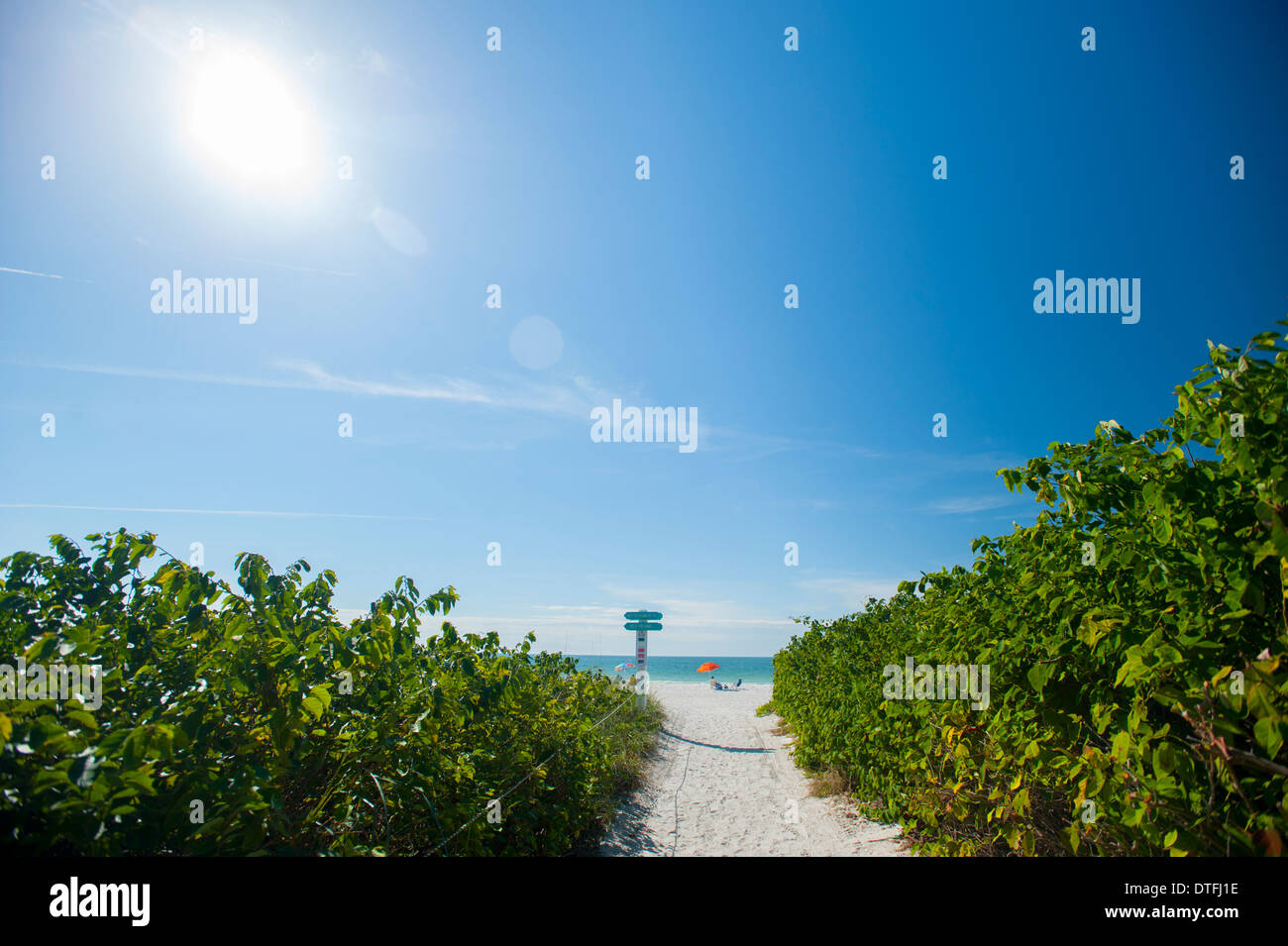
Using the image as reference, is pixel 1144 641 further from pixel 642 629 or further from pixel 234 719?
pixel 642 629

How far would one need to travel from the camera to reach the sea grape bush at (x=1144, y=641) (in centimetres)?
177

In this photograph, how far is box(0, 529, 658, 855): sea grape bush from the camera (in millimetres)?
1601

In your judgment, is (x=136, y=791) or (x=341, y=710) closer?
(x=136, y=791)

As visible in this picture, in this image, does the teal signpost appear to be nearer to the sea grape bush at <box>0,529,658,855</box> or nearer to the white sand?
the white sand

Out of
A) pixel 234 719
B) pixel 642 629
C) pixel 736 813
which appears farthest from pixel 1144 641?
pixel 642 629

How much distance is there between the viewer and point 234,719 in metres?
2.48

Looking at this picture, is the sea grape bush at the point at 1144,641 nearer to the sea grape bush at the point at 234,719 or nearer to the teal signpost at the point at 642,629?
the sea grape bush at the point at 234,719

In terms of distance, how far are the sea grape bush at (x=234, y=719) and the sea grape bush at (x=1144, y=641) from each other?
10.1ft

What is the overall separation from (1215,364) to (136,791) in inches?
150

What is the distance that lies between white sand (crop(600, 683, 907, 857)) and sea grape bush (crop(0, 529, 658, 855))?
320 cm

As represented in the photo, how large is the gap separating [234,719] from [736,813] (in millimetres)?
6717

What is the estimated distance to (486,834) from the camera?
12.8 feet
